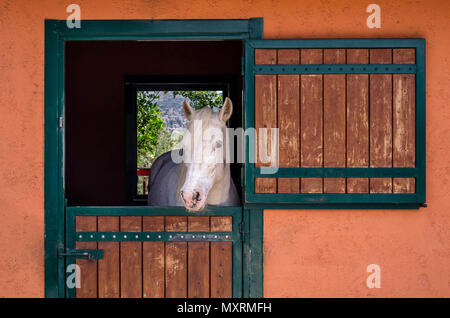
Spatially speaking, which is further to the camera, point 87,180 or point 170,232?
point 87,180

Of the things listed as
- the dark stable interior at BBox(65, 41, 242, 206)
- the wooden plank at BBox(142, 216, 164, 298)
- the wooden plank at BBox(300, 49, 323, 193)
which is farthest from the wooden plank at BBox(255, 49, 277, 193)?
the dark stable interior at BBox(65, 41, 242, 206)

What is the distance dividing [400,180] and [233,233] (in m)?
1.07

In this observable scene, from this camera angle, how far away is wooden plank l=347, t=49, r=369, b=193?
104 inches

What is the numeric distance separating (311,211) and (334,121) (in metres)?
0.58

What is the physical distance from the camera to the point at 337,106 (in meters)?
2.63

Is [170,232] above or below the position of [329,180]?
below

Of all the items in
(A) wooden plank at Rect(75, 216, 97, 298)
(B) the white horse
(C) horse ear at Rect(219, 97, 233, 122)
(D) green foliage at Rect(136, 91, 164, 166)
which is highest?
(D) green foliage at Rect(136, 91, 164, 166)

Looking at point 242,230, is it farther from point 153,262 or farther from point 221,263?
point 153,262

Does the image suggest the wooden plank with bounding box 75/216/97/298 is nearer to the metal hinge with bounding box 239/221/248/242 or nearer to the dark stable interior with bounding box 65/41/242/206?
the metal hinge with bounding box 239/221/248/242

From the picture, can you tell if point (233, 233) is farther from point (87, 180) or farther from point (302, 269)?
point (87, 180)

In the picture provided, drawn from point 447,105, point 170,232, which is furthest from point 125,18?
point 447,105

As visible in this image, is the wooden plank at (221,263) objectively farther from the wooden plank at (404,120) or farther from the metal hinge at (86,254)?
the wooden plank at (404,120)

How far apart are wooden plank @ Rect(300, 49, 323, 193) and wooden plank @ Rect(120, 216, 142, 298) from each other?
3.51 feet
